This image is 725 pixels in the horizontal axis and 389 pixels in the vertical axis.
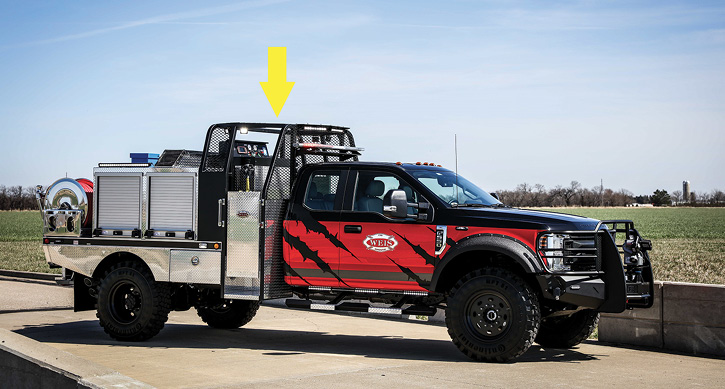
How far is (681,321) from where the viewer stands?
11.1m

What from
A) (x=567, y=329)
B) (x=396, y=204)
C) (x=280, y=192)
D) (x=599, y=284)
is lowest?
(x=567, y=329)

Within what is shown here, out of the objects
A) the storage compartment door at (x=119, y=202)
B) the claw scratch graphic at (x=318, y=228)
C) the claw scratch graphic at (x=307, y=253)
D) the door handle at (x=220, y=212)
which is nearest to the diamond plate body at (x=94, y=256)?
the storage compartment door at (x=119, y=202)

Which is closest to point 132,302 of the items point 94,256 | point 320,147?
point 94,256

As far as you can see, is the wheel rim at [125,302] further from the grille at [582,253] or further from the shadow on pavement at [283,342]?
the grille at [582,253]

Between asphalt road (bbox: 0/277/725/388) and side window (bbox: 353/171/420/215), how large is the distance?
181 centimetres

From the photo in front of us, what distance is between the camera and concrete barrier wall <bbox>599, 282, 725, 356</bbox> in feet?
35.5

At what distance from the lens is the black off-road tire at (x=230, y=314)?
13430 millimetres

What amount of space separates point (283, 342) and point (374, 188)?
8.58ft

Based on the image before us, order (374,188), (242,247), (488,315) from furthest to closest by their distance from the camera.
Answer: (242,247)
(374,188)
(488,315)

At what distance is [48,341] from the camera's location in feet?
39.6

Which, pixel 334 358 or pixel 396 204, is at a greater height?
pixel 396 204

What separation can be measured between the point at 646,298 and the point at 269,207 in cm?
470

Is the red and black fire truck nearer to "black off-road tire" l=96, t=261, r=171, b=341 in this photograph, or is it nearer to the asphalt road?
"black off-road tire" l=96, t=261, r=171, b=341

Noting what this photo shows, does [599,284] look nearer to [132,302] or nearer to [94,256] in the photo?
[132,302]
